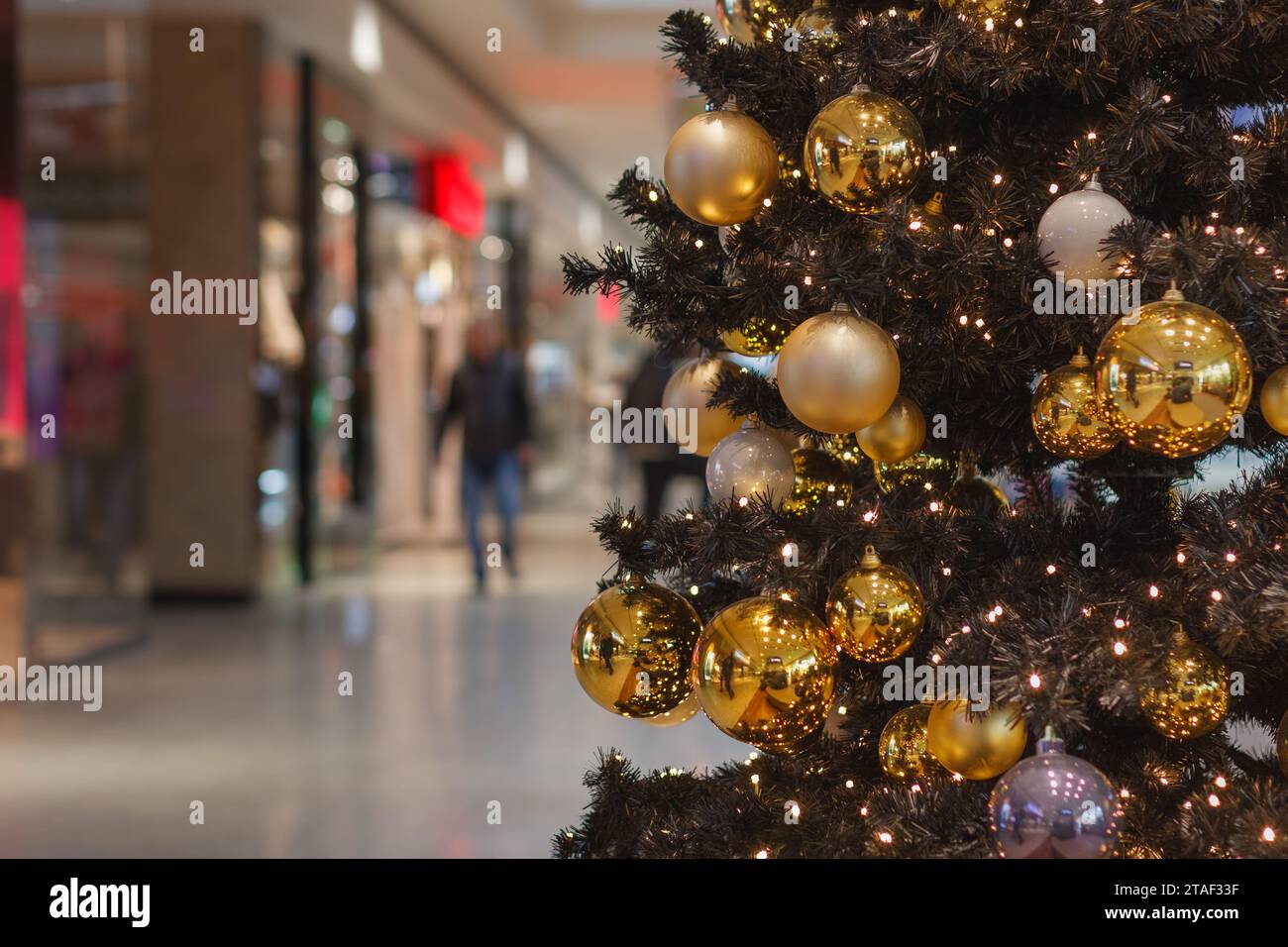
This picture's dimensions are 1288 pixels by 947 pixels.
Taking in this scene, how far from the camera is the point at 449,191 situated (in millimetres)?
12562

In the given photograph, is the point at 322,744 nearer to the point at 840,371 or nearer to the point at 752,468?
the point at 752,468

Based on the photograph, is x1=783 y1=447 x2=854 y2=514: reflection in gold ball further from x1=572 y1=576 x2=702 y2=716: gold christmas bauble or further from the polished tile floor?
the polished tile floor

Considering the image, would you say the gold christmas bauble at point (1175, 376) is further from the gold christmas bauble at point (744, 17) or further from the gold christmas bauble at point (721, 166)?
the gold christmas bauble at point (744, 17)

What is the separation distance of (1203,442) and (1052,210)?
0.40 meters

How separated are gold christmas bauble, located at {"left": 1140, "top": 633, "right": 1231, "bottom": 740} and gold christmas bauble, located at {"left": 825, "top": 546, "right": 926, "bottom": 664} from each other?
13.4 inches

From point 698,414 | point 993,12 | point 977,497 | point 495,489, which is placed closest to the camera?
point 993,12

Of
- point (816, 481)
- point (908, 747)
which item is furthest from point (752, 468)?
point (908, 747)

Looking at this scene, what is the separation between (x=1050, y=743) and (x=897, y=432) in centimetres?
54

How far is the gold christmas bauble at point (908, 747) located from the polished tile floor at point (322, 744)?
4.57 feet

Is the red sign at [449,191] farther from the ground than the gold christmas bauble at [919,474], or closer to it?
farther from the ground

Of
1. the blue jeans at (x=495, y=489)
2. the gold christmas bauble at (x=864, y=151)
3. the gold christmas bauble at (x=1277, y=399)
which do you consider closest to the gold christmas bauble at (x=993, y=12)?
the gold christmas bauble at (x=864, y=151)

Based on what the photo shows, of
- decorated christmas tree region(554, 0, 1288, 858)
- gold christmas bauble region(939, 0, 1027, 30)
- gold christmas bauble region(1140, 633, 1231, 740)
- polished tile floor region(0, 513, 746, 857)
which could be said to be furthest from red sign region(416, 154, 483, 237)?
gold christmas bauble region(1140, 633, 1231, 740)

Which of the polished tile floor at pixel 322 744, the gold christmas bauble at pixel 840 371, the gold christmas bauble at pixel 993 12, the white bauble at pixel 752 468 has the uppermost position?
the gold christmas bauble at pixel 993 12

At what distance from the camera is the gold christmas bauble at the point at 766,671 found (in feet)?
6.36
